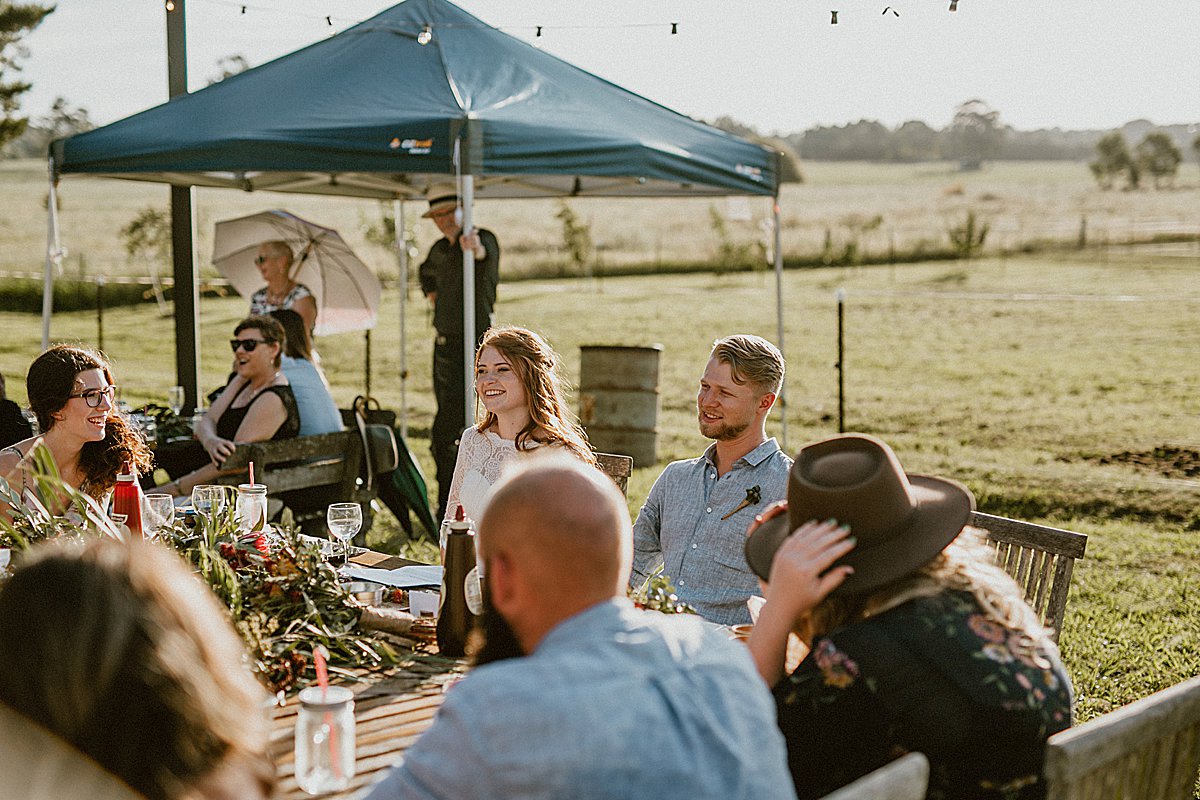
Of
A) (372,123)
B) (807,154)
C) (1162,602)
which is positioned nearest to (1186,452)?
(1162,602)

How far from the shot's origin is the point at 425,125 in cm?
581

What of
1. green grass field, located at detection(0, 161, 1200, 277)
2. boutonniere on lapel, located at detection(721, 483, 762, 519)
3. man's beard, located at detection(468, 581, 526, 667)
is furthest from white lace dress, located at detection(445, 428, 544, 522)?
green grass field, located at detection(0, 161, 1200, 277)

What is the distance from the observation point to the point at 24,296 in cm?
2483

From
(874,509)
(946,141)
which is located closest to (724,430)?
(874,509)

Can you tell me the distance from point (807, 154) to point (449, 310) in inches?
3642

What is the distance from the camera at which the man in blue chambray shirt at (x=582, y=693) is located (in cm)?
145

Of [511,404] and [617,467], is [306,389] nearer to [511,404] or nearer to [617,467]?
[511,404]

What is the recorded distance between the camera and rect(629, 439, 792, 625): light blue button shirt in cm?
367

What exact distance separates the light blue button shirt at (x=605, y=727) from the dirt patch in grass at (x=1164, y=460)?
8859 millimetres

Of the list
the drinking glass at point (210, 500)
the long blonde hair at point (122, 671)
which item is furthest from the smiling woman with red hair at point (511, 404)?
the long blonde hair at point (122, 671)

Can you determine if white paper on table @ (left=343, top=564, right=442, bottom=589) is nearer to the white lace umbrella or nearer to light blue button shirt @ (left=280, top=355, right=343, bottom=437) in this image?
light blue button shirt @ (left=280, top=355, right=343, bottom=437)

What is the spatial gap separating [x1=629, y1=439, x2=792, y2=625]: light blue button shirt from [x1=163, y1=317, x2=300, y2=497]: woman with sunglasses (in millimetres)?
2467

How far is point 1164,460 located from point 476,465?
25.5ft

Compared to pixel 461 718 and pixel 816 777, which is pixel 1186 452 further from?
pixel 461 718
